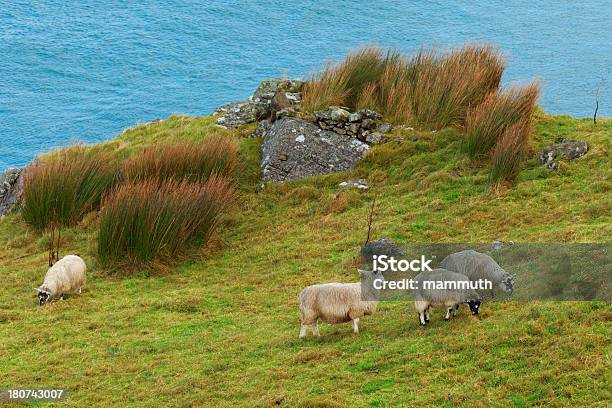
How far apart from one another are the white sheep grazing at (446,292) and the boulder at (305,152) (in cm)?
843

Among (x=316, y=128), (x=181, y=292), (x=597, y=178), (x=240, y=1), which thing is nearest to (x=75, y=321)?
(x=181, y=292)

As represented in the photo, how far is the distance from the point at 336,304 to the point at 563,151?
8307mm

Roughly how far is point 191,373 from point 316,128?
31.2ft

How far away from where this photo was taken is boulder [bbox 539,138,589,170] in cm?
1606

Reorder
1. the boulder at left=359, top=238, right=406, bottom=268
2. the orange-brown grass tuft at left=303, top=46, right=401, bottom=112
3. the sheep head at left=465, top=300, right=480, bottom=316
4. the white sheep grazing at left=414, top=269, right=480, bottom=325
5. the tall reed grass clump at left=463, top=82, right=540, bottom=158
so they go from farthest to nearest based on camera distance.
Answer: the orange-brown grass tuft at left=303, top=46, right=401, bottom=112 < the tall reed grass clump at left=463, top=82, right=540, bottom=158 < the boulder at left=359, top=238, right=406, bottom=268 < the sheep head at left=465, top=300, right=480, bottom=316 < the white sheep grazing at left=414, top=269, right=480, bottom=325

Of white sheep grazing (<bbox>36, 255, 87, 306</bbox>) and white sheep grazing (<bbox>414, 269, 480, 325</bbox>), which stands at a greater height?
white sheep grazing (<bbox>414, 269, 480, 325</bbox>)

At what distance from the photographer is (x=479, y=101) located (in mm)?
18422

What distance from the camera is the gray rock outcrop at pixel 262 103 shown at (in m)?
19.4

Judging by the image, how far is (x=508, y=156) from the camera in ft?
51.1

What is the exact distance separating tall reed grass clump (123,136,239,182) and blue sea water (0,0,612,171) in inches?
689

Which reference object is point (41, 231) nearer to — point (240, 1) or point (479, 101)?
point (479, 101)

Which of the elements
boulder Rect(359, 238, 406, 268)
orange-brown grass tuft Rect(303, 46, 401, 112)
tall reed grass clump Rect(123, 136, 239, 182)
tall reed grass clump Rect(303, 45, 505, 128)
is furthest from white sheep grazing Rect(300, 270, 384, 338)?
orange-brown grass tuft Rect(303, 46, 401, 112)

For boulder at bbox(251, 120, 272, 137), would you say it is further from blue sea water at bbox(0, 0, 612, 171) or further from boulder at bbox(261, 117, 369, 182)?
blue sea water at bbox(0, 0, 612, 171)

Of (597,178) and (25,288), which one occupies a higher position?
(597,178)
